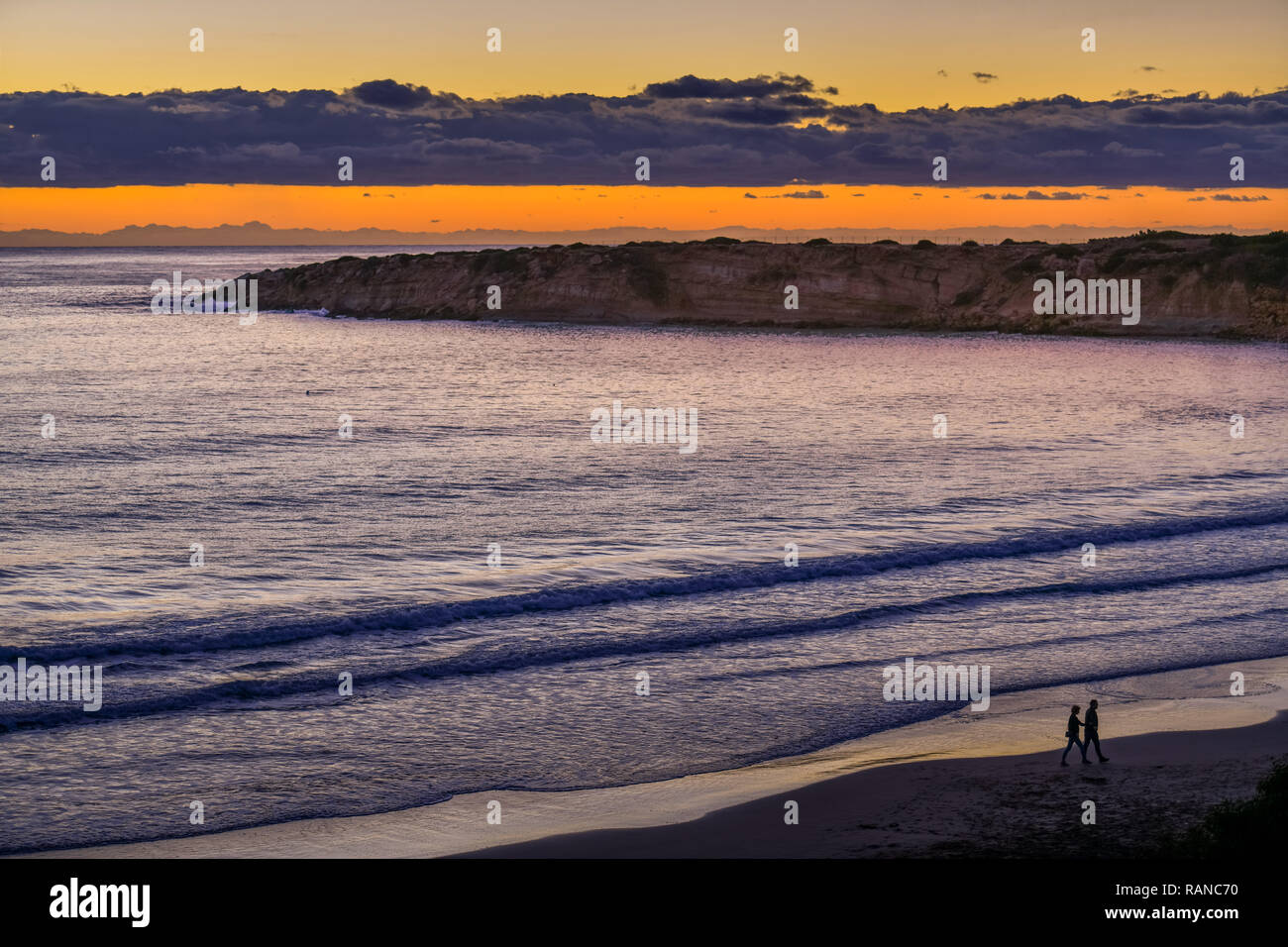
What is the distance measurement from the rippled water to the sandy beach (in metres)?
0.61

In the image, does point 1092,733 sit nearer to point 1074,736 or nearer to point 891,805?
point 1074,736

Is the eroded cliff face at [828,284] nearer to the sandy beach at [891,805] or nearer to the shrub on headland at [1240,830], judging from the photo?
the sandy beach at [891,805]

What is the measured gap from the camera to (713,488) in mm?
33969

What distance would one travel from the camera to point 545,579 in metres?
23.5

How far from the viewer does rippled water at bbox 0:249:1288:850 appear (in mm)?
15359

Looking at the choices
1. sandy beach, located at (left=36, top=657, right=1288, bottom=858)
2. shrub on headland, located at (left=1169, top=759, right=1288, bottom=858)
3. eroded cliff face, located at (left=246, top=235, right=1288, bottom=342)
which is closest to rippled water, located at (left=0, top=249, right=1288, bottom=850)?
sandy beach, located at (left=36, top=657, right=1288, bottom=858)

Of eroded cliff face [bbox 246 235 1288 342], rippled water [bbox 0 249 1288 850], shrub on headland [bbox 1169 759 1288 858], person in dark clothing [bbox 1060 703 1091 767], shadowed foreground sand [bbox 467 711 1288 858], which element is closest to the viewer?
shrub on headland [bbox 1169 759 1288 858]

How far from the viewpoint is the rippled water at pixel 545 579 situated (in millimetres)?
15359

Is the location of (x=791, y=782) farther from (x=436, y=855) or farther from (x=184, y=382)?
(x=184, y=382)

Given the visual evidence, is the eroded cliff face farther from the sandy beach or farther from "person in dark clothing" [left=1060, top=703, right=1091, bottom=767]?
"person in dark clothing" [left=1060, top=703, right=1091, bottom=767]

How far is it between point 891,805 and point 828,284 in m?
104

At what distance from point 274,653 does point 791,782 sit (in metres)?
9.27

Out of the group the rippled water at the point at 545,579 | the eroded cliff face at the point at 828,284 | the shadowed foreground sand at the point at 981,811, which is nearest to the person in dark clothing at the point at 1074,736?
the shadowed foreground sand at the point at 981,811
